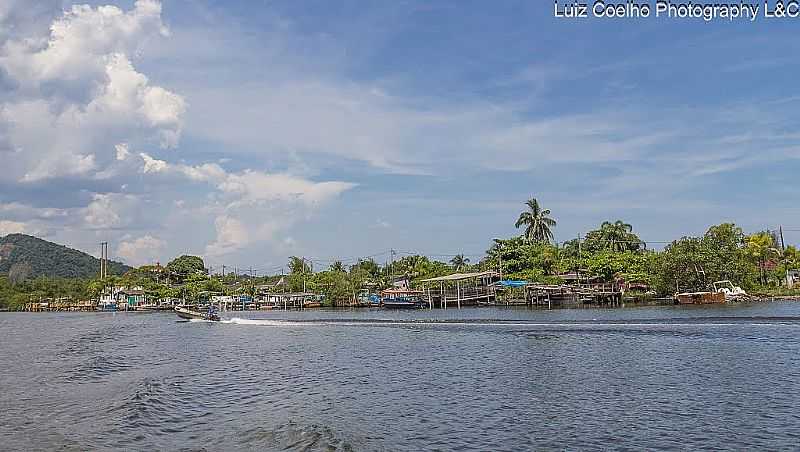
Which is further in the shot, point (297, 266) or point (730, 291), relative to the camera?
point (297, 266)

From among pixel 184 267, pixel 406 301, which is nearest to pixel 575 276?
pixel 406 301

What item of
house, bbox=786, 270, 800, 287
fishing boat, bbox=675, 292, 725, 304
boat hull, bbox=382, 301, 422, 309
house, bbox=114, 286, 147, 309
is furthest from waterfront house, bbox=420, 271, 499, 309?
house, bbox=114, 286, 147, 309

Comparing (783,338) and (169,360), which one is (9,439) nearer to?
(169,360)

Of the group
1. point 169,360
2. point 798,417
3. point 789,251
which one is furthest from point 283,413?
point 789,251

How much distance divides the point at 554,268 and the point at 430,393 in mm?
71957

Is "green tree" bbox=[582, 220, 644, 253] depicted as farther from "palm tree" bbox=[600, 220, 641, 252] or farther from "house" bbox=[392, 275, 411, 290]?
"house" bbox=[392, 275, 411, 290]

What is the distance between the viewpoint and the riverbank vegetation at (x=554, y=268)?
7088 centimetres

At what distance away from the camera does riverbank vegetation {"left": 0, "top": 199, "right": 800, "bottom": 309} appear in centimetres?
7088

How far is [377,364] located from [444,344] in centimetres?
756

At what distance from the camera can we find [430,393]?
21.1 m

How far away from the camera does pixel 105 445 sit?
1527 cm

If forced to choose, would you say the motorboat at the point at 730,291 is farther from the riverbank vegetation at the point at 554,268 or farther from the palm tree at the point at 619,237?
the palm tree at the point at 619,237

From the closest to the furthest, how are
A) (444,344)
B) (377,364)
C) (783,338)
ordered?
(377,364) < (783,338) < (444,344)

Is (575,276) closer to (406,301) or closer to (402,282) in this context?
(406,301)
